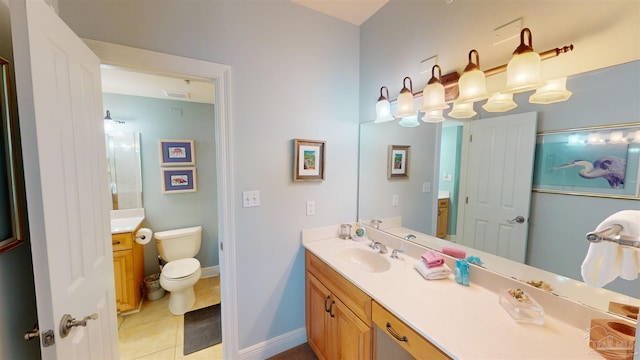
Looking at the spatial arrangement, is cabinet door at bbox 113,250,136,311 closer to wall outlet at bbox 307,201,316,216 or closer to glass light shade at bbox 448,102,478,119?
wall outlet at bbox 307,201,316,216

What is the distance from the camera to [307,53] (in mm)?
1787

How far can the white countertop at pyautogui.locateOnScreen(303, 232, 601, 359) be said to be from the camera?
790mm

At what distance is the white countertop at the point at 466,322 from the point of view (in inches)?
31.1

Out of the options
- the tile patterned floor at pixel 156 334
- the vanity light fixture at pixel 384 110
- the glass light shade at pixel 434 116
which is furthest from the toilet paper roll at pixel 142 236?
the glass light shade at pixel 434 116

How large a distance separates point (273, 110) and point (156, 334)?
2.16 meters

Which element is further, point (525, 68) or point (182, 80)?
point (182, 80)

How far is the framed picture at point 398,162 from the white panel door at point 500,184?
1.66ft

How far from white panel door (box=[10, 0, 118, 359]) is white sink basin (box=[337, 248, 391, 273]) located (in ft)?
4.25

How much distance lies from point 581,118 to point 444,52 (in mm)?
760

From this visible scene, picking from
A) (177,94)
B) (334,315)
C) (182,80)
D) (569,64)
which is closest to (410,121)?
(569,64)

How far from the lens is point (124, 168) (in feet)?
8.73

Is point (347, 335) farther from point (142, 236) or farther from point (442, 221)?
point (142, 236)

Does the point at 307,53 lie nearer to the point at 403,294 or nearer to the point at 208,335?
the point at 403,294

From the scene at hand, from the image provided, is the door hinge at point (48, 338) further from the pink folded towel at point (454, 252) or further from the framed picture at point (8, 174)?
the pink folded towel at point (454, 252)
